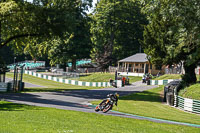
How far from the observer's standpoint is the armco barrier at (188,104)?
883 inches

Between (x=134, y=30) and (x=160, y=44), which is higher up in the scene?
(x=134, y=30)

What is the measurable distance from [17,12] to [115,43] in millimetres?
49187

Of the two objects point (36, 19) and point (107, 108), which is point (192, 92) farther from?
point (36, 19)

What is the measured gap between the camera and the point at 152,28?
36.8 metres

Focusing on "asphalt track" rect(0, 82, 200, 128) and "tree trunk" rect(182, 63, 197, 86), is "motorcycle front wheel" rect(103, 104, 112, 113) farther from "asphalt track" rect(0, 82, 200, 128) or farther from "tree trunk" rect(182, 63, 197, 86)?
"tree trunk" rect(182, 63, 197, 86)

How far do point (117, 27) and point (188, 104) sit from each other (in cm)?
5011

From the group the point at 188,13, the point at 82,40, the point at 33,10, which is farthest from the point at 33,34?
the point at 82,40

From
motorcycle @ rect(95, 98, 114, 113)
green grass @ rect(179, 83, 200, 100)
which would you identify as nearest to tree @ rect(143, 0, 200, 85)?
green grass @ rect(179, 83, 200, 100)

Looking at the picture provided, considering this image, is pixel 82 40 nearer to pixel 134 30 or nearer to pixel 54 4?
pixel 134 30

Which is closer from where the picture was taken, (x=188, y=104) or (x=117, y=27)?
(x=188, y=104)

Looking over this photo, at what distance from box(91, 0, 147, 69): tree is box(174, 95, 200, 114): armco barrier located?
121 ft

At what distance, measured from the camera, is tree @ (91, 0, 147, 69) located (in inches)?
2633

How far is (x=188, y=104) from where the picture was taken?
2317 centimetres

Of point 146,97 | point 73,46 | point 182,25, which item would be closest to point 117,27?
point 73,46
